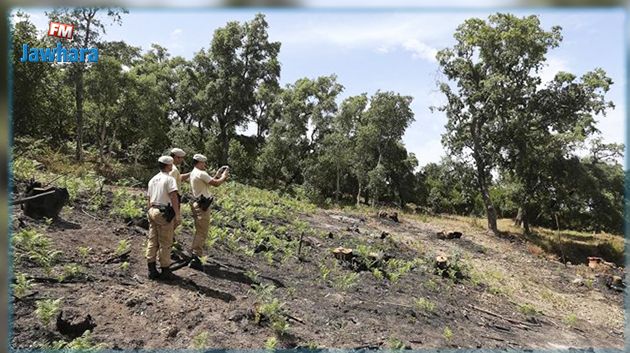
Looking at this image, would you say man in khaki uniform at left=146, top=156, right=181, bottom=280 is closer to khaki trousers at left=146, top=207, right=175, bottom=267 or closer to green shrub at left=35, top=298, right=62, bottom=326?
khaki trousers at left=146, top=207, right=175, bottom=267

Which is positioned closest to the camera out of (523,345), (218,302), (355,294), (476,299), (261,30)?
(218,302)

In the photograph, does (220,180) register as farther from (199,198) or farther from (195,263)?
(195,263)

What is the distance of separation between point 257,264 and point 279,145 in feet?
106

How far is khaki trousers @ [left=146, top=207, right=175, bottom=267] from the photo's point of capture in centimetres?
739

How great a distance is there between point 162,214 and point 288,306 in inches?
102

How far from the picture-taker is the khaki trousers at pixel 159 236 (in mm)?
7395

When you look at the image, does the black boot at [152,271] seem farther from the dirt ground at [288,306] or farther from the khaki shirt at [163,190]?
the khaki shirt at [163,190]

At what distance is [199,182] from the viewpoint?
343 inches

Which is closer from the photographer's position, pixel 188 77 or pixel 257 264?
pixel 257 264

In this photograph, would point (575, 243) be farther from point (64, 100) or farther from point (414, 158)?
point (64, 100)

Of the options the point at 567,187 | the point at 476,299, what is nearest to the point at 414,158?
the point at 567,187

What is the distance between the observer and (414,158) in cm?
4981

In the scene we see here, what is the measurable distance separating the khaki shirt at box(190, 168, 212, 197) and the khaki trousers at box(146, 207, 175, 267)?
4.32ft

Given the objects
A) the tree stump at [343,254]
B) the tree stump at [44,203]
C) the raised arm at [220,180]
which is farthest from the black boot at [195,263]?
the tree stump at [343,254]
